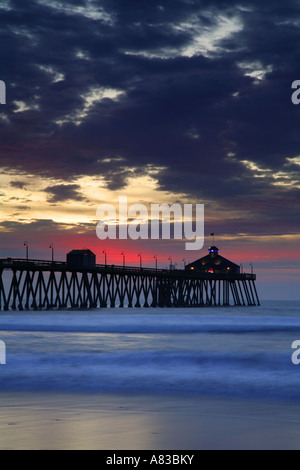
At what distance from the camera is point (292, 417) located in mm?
9578

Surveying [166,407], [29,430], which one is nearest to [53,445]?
[29,430]

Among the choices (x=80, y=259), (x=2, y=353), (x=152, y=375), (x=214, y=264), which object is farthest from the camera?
(x=214, y=264)

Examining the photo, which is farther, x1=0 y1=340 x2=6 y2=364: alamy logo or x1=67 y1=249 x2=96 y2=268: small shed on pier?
x1=67 y1=249 x2=96 y2=268: small shed on pier

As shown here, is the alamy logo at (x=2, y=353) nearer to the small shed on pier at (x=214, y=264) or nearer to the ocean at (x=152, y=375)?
the ocean at (x=152, y=375)

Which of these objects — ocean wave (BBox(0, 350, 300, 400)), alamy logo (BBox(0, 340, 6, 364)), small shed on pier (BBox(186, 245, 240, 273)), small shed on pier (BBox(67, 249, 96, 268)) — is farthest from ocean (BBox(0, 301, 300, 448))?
small shed on pier (BBox(186, 245, 240, 273))

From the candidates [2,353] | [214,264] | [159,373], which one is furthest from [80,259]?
[159,373]

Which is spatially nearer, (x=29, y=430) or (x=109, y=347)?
(x=29, y=430)

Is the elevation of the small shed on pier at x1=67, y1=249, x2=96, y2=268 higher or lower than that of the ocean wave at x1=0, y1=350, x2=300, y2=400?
higher

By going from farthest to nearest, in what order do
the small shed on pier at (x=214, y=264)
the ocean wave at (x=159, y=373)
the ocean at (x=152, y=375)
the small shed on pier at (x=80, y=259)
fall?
the small shed on pier at (x=214, y=264) → the small shed on pier at (x=80, y=259) → the ocean wave at (x=159, y=373) → the ocean at (x=152, y=375)

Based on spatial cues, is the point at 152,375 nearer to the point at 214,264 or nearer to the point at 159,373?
the point at 159,373

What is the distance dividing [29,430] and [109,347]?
514 inches

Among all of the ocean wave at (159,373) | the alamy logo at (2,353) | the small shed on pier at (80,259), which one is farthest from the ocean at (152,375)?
the small shed on pier at (80,259)

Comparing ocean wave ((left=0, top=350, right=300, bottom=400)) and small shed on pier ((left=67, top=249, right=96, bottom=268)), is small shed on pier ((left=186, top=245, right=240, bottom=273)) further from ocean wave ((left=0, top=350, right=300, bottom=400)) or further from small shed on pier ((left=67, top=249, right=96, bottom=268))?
ocean wave ((left=0, top=350, right=300, bottom=400))
